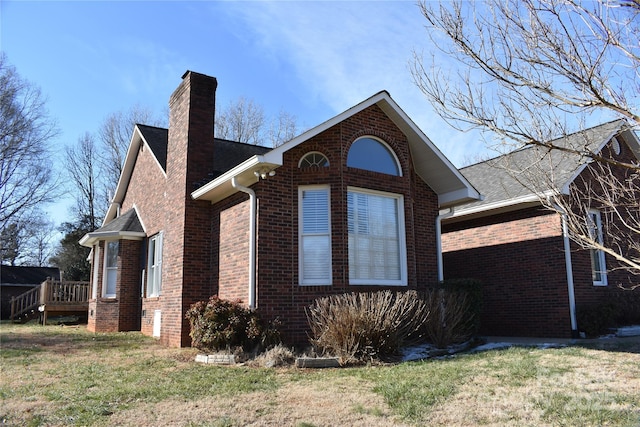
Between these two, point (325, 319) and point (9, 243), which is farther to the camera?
point (9, 243)

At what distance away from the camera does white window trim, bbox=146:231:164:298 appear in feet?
47.3

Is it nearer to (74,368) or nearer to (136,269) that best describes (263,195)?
(74,368)

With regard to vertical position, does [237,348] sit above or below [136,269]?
below

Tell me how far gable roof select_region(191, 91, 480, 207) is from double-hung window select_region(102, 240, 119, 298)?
21.6 ft

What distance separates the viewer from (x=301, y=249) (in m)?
10.4

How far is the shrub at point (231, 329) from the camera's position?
946 centimetres

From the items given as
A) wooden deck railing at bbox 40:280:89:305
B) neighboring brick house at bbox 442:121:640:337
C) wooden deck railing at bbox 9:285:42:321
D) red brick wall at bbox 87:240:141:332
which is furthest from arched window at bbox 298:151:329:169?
wooden deck railing at bbox 9:285:42:321

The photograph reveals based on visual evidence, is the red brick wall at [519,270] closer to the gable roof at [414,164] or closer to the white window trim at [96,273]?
the gable roof at [414,164]

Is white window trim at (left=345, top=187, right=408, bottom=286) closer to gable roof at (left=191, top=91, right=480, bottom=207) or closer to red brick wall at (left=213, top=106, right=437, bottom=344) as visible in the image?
red brick wall at (left=213, top=106, right=437, bottom=344)

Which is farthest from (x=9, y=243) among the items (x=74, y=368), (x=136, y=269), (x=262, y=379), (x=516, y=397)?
(x=516, y=397)

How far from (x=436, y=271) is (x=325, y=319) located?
392 centimetres

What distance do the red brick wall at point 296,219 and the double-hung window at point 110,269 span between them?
269 inches

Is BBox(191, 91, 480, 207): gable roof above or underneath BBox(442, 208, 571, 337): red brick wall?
above

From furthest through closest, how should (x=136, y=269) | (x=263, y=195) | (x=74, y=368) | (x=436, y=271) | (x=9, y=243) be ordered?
(x=9, y=243)
(x=136, y=269)
(x=436, y=271)
(x=263, y=195)
(x=74, y=368)
